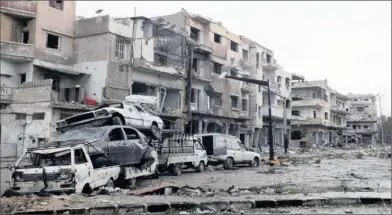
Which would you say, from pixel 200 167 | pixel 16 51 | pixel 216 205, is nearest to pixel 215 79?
pixel 16 51

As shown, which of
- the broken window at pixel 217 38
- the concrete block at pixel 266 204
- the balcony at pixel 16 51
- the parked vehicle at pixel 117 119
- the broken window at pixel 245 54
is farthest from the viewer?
the broken window at pixel 245 54

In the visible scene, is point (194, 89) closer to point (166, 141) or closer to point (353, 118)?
point (166, 141)

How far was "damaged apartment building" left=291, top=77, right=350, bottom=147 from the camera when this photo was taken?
6762 cm

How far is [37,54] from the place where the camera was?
2878 cm

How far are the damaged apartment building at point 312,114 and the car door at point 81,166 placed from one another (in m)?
56.8

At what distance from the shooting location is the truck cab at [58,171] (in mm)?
10602

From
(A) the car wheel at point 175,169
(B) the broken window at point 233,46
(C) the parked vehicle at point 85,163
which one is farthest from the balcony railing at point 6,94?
(B) the broken window at point 233,46

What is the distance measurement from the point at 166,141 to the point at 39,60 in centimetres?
1531

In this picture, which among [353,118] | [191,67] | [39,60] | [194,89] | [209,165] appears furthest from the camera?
[353,118]

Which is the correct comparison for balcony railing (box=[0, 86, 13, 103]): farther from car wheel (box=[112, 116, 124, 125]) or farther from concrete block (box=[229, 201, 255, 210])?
concrete block (box=[229, 201, 255, 210])

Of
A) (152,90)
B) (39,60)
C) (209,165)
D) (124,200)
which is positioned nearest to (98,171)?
(124,200)

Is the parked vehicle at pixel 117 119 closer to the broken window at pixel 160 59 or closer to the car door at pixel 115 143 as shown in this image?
the car door at pixel 115 143

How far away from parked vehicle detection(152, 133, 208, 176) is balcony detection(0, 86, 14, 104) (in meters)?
14.4

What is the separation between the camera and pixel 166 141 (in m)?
18.0
